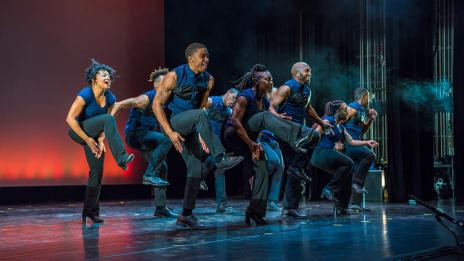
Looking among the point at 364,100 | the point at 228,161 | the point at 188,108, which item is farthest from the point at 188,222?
the point at 364,100

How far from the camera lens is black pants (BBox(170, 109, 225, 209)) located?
4.57 metres

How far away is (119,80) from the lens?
1005cm

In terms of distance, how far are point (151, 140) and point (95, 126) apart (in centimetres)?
100

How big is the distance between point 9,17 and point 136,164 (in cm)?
293

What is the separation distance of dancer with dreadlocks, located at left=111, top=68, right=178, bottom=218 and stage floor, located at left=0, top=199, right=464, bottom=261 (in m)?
0.26

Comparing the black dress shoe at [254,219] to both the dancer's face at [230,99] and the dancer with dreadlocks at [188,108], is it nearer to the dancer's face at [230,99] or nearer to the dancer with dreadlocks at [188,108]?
the dancer with dreadlocks at [188,108]

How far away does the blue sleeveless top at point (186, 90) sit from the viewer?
470 cm

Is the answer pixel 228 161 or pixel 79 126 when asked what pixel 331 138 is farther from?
pixel 79 126

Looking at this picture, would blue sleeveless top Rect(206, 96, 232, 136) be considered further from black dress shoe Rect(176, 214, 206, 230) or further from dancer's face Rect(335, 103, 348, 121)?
Result: black dress shoe Rect(176, 214, 206, 230)

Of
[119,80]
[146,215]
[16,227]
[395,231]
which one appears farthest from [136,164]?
[395,231]

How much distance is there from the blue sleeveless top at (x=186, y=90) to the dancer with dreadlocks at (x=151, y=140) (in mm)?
1170

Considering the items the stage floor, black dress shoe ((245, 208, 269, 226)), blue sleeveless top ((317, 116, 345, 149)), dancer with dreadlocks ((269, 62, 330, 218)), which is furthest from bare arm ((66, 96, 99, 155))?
blue sleeveless top ((317, 116, 345, 149))

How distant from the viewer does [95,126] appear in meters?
5.17

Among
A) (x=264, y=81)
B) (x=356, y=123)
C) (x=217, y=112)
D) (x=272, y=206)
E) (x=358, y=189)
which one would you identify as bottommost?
(x=272, y=206)
